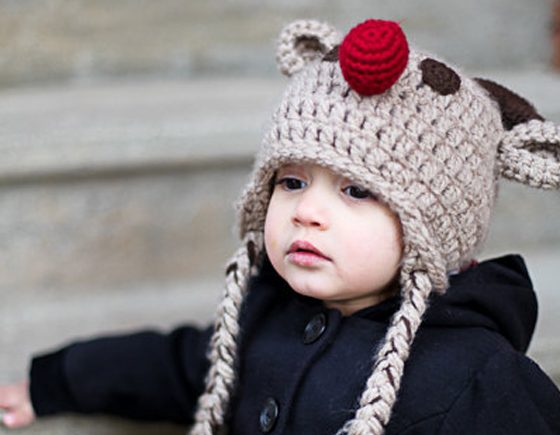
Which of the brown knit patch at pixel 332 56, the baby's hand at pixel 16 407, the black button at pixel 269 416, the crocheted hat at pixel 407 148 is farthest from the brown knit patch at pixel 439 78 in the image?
the baby's hand at pixel 16 407

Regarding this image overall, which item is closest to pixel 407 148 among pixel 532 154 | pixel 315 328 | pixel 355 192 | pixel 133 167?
pixel 355 192

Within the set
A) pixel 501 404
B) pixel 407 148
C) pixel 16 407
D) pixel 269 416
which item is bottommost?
pixel 16 407

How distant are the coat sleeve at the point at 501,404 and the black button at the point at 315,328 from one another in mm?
219

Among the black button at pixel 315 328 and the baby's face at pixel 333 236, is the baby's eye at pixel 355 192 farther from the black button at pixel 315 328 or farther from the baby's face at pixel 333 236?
the black button at pixel 315 328

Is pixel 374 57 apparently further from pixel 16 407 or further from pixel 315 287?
pixel 16 407

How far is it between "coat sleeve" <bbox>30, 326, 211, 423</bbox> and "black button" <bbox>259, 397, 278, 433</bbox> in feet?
0.82

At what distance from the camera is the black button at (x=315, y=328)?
4.46 feet

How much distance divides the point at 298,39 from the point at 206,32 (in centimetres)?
97

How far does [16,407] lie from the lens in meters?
1.62

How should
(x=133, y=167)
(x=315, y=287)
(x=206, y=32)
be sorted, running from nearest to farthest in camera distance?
1. (x=315, y=287)
2. (x=133, y=167)
3. (x=206, y=32)

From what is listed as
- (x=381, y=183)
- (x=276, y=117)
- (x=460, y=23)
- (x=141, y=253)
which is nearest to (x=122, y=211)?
(x=141, y=253)

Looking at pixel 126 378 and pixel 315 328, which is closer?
pixel 315 328

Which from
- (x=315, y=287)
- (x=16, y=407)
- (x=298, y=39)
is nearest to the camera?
(x=315, y=287)

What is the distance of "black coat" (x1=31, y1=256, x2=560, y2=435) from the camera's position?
49.4 inches
